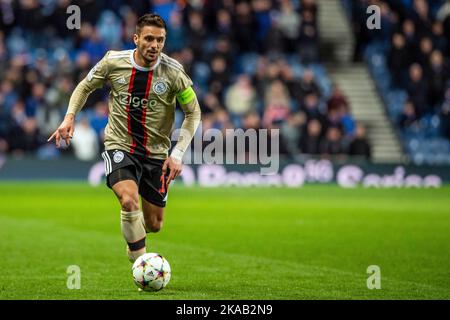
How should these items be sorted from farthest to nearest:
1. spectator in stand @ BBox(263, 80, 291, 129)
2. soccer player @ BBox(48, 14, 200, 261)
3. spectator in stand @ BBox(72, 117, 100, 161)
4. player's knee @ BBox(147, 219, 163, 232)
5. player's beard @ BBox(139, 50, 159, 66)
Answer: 1. spectator in stand @ BBox(263, 80, 291, 129)
2. spectator in stand @ BBox(72, 117, 100, 161)
3. player's knee @ BBox(147, 219, 163, 232)
4. soccer player @ BBox(48, 14, 200, 261)
5. player's beard @ BBox(139, 50, 159, 66)

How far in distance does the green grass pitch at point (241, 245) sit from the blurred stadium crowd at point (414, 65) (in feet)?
16.3

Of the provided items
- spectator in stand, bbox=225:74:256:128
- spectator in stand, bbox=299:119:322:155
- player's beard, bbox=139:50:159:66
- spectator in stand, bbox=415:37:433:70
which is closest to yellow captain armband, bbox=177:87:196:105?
player's beard, bbox=139:50:159:66

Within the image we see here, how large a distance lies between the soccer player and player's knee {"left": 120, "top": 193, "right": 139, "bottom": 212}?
7 cm

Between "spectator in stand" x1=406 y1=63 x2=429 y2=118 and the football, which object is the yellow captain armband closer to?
the football

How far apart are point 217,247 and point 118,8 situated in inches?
608

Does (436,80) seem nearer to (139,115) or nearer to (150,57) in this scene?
(139,115)

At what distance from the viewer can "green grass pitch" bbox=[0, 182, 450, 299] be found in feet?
28.7

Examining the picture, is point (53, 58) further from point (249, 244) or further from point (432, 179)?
point (249, 244)

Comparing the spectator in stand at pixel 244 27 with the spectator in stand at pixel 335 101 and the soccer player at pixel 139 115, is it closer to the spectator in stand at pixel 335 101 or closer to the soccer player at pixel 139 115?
the spectator in stand at pixel 335 101

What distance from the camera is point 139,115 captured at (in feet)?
30.4

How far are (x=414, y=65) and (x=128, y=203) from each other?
20557 millimetres

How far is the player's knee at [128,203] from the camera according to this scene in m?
8.80

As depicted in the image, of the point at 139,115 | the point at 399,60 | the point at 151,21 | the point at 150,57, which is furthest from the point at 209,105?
→ the point at 151,21

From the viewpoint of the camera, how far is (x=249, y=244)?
42.0 ft
